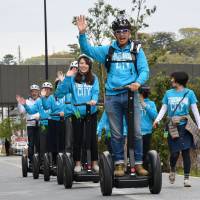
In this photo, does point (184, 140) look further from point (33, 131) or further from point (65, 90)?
point (33, 131)

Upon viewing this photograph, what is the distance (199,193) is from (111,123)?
1413 mm

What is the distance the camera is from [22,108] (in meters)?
17.5

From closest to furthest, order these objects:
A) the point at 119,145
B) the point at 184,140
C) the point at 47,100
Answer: the point at 119,145 → the point at 184,140 → the point at 47,100

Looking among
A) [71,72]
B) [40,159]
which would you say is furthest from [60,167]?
[40,159]

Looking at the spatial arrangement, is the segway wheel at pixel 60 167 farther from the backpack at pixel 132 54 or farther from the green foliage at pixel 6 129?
the green foliage at pixel 6 129

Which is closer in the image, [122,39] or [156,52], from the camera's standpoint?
[122,39]

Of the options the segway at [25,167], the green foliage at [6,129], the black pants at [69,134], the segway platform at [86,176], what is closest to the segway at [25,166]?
the segway at [25,167]

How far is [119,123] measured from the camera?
34.9 ft

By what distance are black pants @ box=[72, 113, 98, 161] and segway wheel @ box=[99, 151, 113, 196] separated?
211 centimetres

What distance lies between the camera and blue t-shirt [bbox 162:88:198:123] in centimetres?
1266

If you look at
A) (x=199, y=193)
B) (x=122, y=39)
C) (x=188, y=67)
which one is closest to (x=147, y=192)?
(x=199, y=193)

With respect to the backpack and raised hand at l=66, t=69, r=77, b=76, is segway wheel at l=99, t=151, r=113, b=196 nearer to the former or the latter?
the backpack

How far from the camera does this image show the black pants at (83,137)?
41.4 feet

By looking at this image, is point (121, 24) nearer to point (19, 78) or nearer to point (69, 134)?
point (69, 134)
